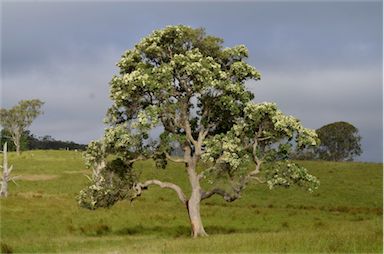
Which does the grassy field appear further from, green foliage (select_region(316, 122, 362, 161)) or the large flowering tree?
green foliage (select_region(316, 122, 362, 161))

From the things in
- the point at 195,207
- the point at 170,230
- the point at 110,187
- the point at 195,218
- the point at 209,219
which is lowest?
the point at 170,230

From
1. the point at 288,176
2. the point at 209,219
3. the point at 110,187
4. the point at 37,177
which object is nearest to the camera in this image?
the point at 288,176

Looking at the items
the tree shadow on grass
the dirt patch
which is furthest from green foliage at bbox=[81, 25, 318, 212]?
the dirt patch

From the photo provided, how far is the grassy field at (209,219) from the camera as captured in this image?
24.7m

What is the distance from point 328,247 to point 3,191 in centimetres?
5519

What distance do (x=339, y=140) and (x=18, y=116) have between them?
282ft

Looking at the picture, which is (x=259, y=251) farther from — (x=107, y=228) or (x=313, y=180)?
(x=107, y=228)

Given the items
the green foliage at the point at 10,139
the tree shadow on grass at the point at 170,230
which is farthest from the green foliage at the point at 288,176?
the green foliage at the point at 10,139

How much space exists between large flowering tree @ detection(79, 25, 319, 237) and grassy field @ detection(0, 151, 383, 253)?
348cm

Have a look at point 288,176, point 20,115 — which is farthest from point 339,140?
point 288,176

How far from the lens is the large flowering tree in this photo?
1314 inches

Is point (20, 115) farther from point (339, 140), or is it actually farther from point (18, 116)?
point (339, 140)

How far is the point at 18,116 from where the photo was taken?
140 metres

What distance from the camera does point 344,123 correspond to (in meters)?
154
